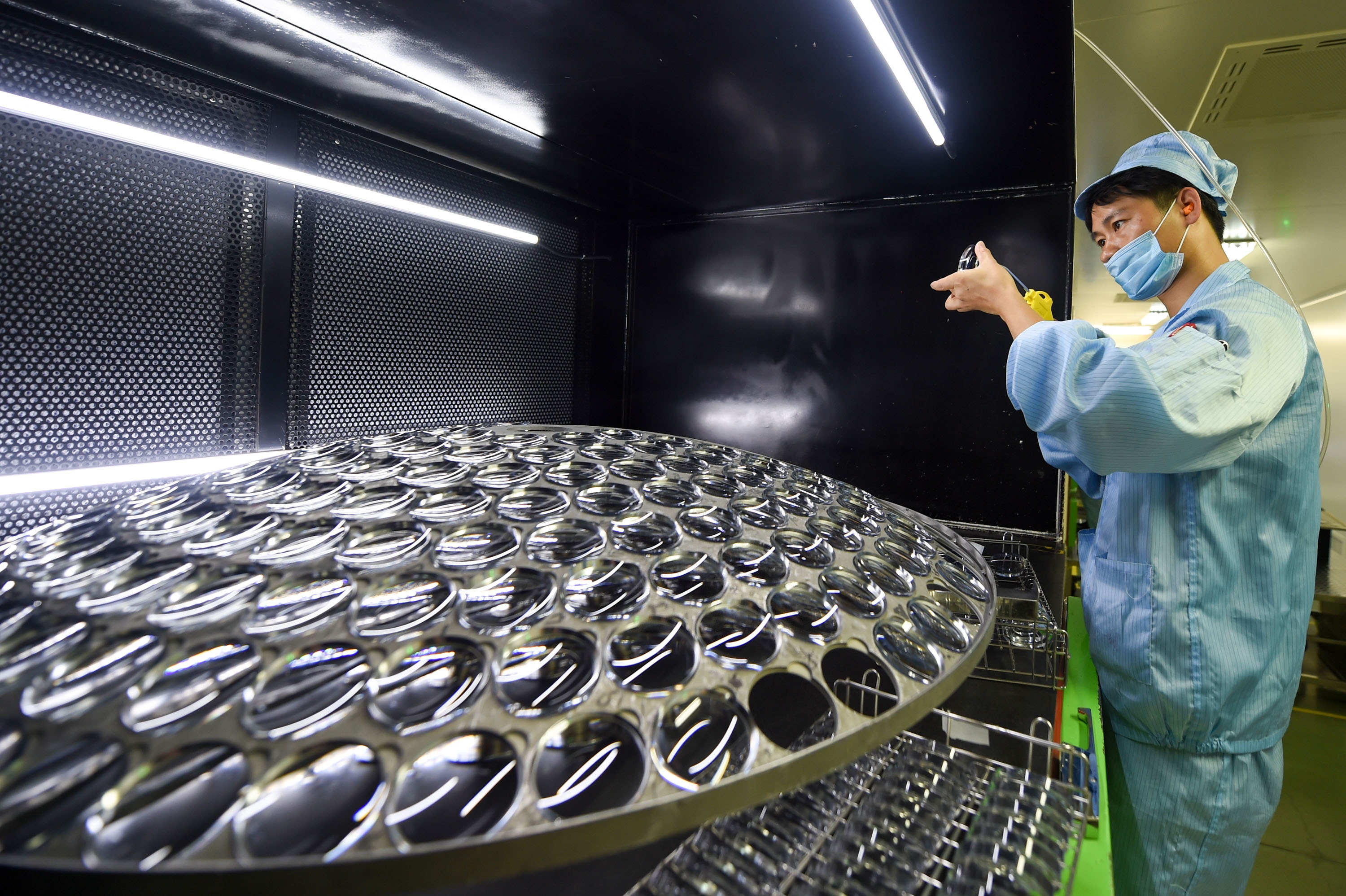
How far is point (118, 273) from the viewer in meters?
1.13

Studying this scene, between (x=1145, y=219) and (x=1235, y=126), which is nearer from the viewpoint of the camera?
(x=1145, y=219)

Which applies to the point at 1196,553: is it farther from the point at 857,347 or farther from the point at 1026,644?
the point at 857,347

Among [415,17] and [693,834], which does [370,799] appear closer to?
[693,834]

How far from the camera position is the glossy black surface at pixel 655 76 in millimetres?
1036

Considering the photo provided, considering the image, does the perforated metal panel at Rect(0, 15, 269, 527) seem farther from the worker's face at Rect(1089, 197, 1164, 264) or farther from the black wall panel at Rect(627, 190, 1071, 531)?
the worker's face at Rect(1089, 197, 1164, 264)

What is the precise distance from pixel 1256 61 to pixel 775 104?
1396mm

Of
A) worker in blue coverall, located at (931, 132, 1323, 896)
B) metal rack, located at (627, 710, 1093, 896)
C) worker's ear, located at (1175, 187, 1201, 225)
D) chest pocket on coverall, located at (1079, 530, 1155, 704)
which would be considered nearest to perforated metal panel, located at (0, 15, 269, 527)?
metal rack, located at (627, 710, 1093, 896)

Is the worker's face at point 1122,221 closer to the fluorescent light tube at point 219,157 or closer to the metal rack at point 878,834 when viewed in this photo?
the metal rack at point 878,834

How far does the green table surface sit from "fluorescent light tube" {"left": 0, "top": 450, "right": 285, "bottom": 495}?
127cm

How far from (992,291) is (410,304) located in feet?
4.63

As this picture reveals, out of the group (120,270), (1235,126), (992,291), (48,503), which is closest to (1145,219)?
(992,291)

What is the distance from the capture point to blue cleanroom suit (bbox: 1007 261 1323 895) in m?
1.08

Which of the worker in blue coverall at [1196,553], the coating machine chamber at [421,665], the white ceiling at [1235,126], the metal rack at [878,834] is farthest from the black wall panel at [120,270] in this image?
the white ceiling at [1235,126]

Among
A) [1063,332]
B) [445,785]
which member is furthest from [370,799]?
[1063,332]
